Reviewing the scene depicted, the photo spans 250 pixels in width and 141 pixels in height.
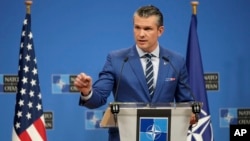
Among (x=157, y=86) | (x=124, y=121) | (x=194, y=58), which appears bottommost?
(x=124, y=121)

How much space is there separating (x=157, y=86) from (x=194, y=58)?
122 cm

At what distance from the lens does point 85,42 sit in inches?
149

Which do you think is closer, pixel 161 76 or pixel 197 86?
pixel 161 76

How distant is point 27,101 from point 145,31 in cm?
131

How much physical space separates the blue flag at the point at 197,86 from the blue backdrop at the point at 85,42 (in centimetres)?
32

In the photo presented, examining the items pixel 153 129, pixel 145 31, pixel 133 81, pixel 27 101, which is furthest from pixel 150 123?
pixel 27 101

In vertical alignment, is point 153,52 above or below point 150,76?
above

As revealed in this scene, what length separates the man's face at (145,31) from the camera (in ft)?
7.89

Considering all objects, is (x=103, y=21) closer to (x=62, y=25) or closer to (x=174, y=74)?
(x=62, y=25)

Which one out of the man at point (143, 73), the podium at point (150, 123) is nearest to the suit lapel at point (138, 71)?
the man at point (143, 73)

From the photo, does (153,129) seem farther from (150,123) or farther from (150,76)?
(150,76)

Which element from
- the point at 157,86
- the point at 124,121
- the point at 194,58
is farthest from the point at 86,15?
the point at 124,121

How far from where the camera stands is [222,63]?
12.8ft

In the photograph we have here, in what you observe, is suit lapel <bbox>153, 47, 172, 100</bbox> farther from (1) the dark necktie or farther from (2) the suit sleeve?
(2) the suit sleeve
